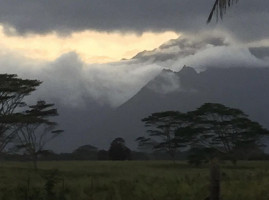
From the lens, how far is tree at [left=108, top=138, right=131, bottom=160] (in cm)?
8150

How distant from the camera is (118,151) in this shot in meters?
82.2

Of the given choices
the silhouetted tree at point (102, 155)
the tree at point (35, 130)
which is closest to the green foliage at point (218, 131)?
the tree at point (35, 130)

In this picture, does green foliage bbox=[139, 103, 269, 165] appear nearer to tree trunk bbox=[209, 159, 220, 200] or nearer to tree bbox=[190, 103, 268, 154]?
tree bbox=[190, 103, 268, 154]

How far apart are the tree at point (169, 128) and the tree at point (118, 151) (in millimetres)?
20106

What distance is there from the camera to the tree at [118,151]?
81.5 meters

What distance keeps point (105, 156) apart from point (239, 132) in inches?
1492

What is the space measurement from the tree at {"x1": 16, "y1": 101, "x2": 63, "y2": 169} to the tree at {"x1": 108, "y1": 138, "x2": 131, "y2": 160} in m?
27.2

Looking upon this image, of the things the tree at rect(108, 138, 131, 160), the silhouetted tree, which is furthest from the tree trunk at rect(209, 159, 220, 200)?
the silhouetted tree

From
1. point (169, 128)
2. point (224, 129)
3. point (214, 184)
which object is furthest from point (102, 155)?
point (214, 184)

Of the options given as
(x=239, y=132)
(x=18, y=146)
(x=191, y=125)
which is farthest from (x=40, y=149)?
(x=239, y=132)

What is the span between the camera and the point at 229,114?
5544 centimetres

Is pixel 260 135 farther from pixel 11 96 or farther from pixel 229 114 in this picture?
pixel 11 96

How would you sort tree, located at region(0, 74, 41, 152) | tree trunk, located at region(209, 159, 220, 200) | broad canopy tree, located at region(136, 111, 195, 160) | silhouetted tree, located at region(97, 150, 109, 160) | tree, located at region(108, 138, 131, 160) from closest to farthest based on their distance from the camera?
tree trunk, located at region(209, 159, 220, 200) → tree, located at region(0, 74, 41, 152) → broad canopy tree, located at region(136, 111, 195, 160) → tree, located at region(108, 138, 131, 160) → silhouetted tree, located at region(97, 150, 109, 160)

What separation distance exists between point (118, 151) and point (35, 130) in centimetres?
3222
